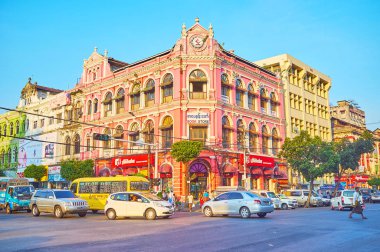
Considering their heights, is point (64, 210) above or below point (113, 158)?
below

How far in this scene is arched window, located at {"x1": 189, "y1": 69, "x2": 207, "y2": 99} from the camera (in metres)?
36.7

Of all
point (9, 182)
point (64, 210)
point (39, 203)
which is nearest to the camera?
point (64, 210)

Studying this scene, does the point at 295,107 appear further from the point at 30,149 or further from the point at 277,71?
the point at 30,149

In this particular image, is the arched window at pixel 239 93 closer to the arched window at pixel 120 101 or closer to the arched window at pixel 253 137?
the arched window at pixel 253 137

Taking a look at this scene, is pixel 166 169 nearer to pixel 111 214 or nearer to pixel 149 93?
pixel 149 93

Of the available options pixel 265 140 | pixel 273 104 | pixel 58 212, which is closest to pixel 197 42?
pixel 273 104

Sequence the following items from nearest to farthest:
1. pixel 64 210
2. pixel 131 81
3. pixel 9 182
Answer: pixel 64 210 → pixel 9 182 → pixel 131 81

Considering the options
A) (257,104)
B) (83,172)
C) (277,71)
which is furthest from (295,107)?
(83,172)

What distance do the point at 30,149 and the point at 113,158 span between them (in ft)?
73.4

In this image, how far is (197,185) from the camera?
35875 millimetres

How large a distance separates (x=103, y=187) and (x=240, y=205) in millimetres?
11561

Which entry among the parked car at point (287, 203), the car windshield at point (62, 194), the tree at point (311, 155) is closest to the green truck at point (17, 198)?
the car windshield at point (62, 194)

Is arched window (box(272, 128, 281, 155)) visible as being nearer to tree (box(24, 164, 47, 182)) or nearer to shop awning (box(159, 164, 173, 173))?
shop awning (box(159, 164, 173, 173))

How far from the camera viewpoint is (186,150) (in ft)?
102
